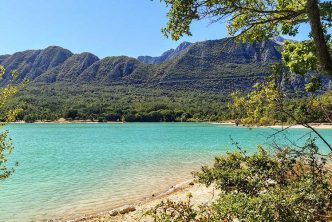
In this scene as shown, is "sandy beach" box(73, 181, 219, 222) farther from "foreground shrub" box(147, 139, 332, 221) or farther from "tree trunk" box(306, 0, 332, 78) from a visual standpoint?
"tree trunk" box(306, 0, 332, 78)

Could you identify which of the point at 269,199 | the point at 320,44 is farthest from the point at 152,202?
the point at 320,44

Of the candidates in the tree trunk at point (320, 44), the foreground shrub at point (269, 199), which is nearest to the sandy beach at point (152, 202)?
the foreground shrub at point (269, 199)

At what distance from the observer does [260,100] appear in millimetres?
8148

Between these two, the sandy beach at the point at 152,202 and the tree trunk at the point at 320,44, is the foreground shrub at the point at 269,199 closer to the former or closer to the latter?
the tree trunk at the point at 320,44

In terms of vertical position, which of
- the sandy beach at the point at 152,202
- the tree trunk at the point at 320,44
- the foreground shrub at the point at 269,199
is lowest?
the sandy beach at the point at 152,202

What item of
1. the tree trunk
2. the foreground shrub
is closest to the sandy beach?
the foreground shrub

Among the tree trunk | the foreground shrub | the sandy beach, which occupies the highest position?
the tree trunk

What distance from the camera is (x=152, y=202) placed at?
21797mm

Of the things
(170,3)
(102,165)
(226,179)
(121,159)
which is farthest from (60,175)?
(170,3)

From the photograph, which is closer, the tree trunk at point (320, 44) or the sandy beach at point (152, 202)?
the tree trunk at point (320, 44)

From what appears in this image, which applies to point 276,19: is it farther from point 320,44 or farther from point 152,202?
point 152,202

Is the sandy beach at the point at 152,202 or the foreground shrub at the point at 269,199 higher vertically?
the foreground shrub at the point at 269,199

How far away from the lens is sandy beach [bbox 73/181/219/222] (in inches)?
707

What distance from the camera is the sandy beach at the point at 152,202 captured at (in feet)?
59.0
